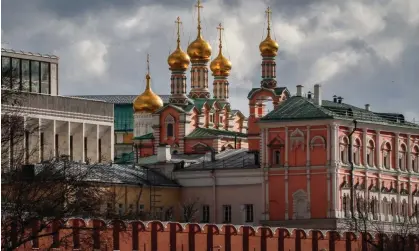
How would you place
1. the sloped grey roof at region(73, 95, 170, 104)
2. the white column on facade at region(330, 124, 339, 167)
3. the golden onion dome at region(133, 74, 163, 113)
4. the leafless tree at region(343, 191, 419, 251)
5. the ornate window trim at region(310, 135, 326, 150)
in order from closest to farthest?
1. the leafless tree at region(343, 191, 419, 251)
2. the white column on facade at region(330, 124, 339, 167)
3. the ornate window trim at region(310, 135, 326, 150)
4. the golden onion dome at region(133, 74, 163, 113)
5. the sloped grey roof at region(73, 95, 170, 104)

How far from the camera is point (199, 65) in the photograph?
472ft

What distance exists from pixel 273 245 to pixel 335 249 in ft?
11.9

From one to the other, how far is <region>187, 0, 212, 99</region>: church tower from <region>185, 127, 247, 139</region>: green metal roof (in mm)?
6311

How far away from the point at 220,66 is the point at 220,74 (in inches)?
26.8

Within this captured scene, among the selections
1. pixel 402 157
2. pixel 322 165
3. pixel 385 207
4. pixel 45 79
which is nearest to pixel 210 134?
pixel 45 79

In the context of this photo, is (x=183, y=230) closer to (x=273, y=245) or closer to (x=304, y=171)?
(x=273, y=245)

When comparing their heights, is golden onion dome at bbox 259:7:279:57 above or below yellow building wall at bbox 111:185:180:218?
above

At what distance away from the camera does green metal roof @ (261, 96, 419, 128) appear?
104188mm

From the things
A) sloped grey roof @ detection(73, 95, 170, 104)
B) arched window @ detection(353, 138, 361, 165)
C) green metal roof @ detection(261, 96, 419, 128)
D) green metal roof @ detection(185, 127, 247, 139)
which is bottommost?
arched window @ detection(353, 138, 361, 165)

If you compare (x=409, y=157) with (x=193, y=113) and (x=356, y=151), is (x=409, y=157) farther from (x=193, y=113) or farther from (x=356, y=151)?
(x=193, y=113)

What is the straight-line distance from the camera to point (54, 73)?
114m

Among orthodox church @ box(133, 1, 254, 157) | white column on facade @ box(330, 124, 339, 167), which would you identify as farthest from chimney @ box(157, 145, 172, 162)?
orthodox church @ box(133, 1, 254, 157)

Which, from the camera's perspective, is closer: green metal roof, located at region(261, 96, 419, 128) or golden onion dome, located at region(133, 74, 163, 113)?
green metal roof, located at region(261, 96, 419, 128)

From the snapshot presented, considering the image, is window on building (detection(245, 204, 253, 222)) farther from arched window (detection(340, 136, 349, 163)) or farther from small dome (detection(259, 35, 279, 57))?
small dome (detection(259, 35, 279, 57))
